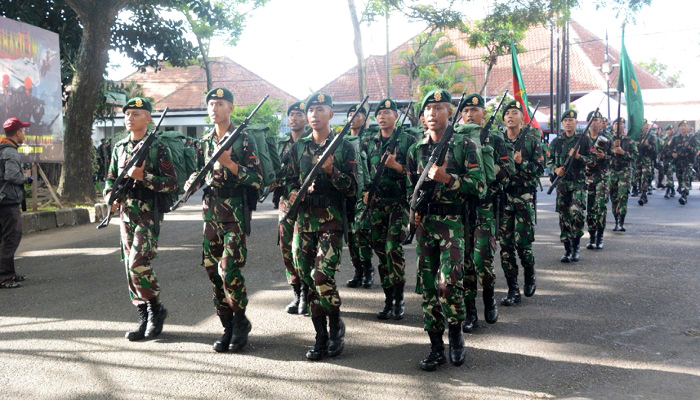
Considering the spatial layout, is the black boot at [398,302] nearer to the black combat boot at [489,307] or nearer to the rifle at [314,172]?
the black combat boot at [489,307]

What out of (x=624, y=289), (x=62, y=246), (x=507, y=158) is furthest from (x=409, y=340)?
(x=62, y=246)

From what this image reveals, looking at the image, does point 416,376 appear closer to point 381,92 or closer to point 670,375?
point 670,375

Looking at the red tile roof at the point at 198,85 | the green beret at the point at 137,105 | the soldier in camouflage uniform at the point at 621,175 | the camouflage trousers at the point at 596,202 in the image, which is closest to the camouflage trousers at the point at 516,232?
the camouflage trousers at the point at 596,202

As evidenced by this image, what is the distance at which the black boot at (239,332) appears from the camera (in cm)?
518

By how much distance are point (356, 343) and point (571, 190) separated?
16.1 ft

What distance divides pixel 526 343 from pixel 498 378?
0.93 m

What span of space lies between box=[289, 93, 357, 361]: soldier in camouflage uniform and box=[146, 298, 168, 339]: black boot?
1335 millimetres

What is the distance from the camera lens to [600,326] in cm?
584

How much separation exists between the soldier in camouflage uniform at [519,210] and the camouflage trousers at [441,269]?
2058mm

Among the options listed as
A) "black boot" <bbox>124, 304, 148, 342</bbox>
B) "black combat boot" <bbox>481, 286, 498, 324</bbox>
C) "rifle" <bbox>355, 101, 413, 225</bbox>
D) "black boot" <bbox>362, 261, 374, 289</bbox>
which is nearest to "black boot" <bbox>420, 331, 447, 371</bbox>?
"black combat boot" <bbox>481, 286, 498, 324</bbox>

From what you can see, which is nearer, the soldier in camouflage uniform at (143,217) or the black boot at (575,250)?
the soldier in camouflage uniform at (143,217)

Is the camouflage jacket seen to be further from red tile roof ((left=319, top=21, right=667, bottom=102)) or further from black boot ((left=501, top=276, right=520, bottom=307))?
red tile roof ((left=319, top=21, right=667, bottom=102))

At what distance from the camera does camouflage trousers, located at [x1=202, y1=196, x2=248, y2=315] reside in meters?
5.09

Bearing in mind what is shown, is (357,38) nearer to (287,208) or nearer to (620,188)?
(620,188)
